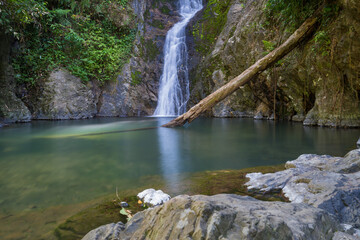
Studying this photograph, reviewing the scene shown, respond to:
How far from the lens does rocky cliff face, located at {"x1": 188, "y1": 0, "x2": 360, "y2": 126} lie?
17.5 feet

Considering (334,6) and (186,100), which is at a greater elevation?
(334,6)

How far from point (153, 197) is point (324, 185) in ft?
4.96

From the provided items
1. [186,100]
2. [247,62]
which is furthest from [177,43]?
[247,62]

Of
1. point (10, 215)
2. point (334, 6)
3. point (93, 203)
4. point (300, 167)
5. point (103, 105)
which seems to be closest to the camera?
point (10, 215)

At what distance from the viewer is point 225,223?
3.19 ft

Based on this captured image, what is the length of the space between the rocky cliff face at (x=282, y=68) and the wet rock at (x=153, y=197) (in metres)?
4.57

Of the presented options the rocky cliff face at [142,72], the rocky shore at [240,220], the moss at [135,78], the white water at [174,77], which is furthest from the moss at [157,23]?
the rocky shore at [240,220]

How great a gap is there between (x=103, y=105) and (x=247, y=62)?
9.18 metres

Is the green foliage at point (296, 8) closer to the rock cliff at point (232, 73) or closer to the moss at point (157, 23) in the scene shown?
the rock cliff at point (232, 73)

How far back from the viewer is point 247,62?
11.0 metres

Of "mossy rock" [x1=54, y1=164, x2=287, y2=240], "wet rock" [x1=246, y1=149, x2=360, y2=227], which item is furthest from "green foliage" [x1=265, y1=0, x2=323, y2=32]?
"mossy rock" [x1=54, y1=164, x2=287, y2=240]

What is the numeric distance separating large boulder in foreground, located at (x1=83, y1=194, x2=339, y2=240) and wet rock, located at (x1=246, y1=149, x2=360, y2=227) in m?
0.49

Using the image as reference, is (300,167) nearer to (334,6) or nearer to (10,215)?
(10,215)

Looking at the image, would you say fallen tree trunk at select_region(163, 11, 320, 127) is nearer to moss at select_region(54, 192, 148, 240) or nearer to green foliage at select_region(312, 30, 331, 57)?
green foliage at select_region(312, 30, 331, 57)
